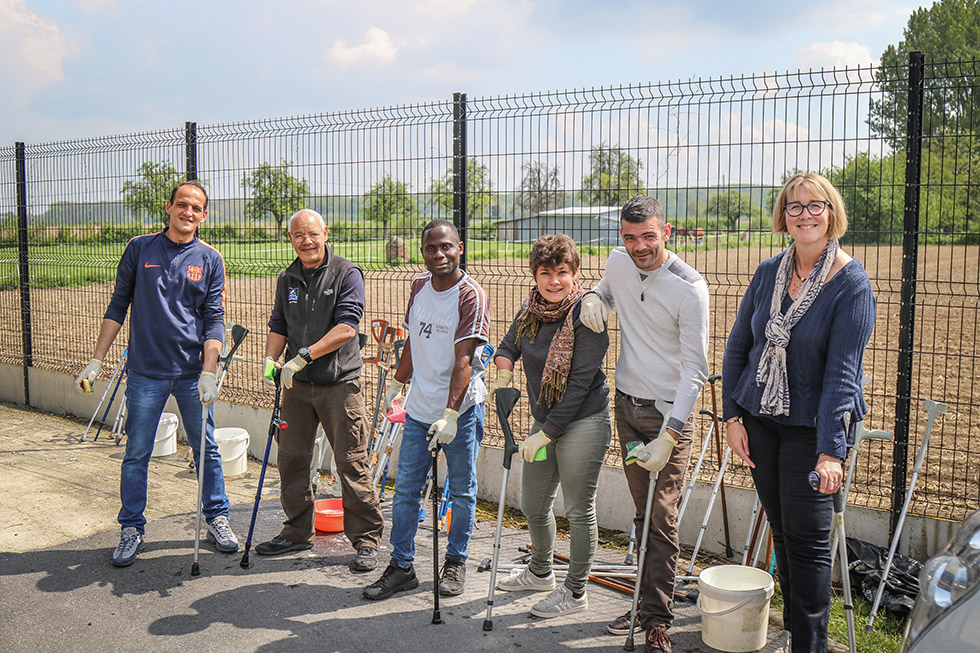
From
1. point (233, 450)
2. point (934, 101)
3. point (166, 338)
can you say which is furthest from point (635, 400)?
point (233, 450)

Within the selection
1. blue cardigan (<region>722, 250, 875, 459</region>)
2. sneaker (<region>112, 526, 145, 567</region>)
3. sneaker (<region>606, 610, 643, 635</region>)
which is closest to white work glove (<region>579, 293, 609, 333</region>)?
blue cardigan (<region>722, 250, 875, 459</region>)

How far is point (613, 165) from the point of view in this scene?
5457mm

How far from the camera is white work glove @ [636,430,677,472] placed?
3785 millimetres

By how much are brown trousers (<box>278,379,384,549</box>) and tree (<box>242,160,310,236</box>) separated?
2.56 meters

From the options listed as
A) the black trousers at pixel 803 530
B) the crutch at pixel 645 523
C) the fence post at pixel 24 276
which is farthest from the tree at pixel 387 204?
the fence post at pixel 24 276

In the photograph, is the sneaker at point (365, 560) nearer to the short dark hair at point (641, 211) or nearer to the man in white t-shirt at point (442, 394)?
the man in white t-shirt at point (442, 394)

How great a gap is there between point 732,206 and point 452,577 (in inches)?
112

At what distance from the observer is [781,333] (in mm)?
3338

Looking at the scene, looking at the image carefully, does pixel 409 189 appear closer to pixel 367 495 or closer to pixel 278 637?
pixel 367 495

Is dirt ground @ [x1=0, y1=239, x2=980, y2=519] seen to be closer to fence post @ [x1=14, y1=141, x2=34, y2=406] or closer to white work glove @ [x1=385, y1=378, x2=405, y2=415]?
fence post @ [x1=14, y1=141, x2=34, y2=406]

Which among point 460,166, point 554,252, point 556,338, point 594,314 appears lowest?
point 556,338

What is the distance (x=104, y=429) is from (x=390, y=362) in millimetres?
3886

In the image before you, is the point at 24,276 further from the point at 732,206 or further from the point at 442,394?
the point at 732,206

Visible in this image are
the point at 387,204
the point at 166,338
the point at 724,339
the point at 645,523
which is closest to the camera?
the point at 645,523
